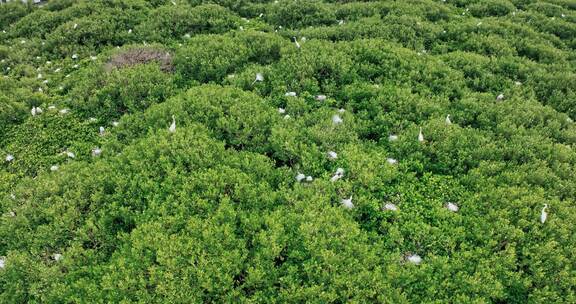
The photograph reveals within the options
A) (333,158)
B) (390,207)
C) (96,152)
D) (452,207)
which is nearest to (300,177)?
(333,158)

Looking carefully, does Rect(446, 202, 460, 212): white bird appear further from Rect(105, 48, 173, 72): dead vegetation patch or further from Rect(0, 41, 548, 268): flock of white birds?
Rect(105, 48, 173, 72): dead vegetation patch

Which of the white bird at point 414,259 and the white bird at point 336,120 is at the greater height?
the white bird at point 336,120

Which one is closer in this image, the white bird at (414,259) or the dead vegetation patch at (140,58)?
the white bird at (414,259)

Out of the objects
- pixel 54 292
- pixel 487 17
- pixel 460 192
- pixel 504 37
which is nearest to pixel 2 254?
pixel 54 292

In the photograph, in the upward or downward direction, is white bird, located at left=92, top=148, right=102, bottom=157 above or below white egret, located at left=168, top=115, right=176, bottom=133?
below

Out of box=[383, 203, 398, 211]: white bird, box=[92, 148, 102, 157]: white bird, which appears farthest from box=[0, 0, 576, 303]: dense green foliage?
box=[383, 203, 398, 211]: white bird

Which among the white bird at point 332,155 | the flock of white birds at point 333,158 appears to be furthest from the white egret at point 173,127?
the white bird at point 332,155

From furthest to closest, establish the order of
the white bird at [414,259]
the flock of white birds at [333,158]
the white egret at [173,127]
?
the white egret at [173,127], the flock of white birds at [333,158], the white bird at [414,259]

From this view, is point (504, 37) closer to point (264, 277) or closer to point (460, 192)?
point (460, 192)

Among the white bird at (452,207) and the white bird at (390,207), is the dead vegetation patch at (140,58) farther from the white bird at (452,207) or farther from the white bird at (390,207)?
the white bird at (452,207)

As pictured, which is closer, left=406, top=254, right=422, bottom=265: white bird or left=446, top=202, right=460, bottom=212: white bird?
left=406, top=254, right=422, bottom=265: white bird

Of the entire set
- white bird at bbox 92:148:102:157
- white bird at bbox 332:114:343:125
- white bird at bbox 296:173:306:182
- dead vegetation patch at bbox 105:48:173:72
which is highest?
dead vegetation patch at bbox 105:48:173:72
